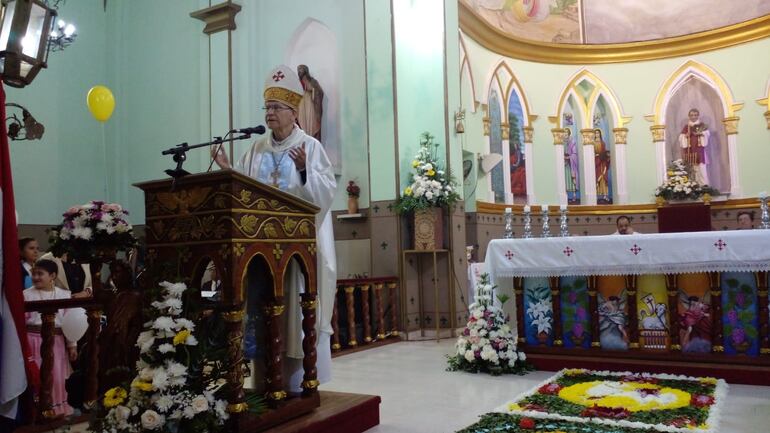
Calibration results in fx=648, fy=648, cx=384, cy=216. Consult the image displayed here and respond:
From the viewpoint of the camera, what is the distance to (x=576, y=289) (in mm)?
5676

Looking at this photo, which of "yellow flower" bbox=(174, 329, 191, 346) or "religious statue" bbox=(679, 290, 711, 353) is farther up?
"yellow flower" bbox=(174, 329, 191, 346)

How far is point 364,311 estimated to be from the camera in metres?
7.87

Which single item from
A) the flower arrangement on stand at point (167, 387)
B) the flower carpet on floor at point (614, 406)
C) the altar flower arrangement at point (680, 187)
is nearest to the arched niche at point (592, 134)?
the altar flower arrangement at point (680, 187)

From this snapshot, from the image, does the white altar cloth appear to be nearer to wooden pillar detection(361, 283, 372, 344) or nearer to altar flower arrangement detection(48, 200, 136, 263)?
wooden pillar detection(361, 283, 372, 344)

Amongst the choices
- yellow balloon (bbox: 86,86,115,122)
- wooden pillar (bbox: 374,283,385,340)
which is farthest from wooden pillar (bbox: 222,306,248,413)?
yellow balloon (bbox: 86,86,115,122)

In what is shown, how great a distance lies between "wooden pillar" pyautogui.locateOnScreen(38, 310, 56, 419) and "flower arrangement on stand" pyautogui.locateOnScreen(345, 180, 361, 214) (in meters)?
5.42

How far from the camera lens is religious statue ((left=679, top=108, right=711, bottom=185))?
38.8 ft

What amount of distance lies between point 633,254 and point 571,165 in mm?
7464

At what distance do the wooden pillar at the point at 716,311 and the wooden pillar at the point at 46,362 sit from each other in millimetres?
4752

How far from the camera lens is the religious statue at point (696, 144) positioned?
11.8m

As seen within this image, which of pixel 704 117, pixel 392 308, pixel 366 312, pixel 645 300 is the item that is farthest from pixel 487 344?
pixel 704 117

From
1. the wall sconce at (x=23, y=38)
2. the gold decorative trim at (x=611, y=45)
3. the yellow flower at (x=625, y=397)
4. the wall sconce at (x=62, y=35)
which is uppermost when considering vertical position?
the gold decorative trim at (x=611, y=45)

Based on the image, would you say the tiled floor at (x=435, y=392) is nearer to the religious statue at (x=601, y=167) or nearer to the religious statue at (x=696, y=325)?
the religious statue at (x=696, y=325)

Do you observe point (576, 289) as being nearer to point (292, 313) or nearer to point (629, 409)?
point (629, 409)
